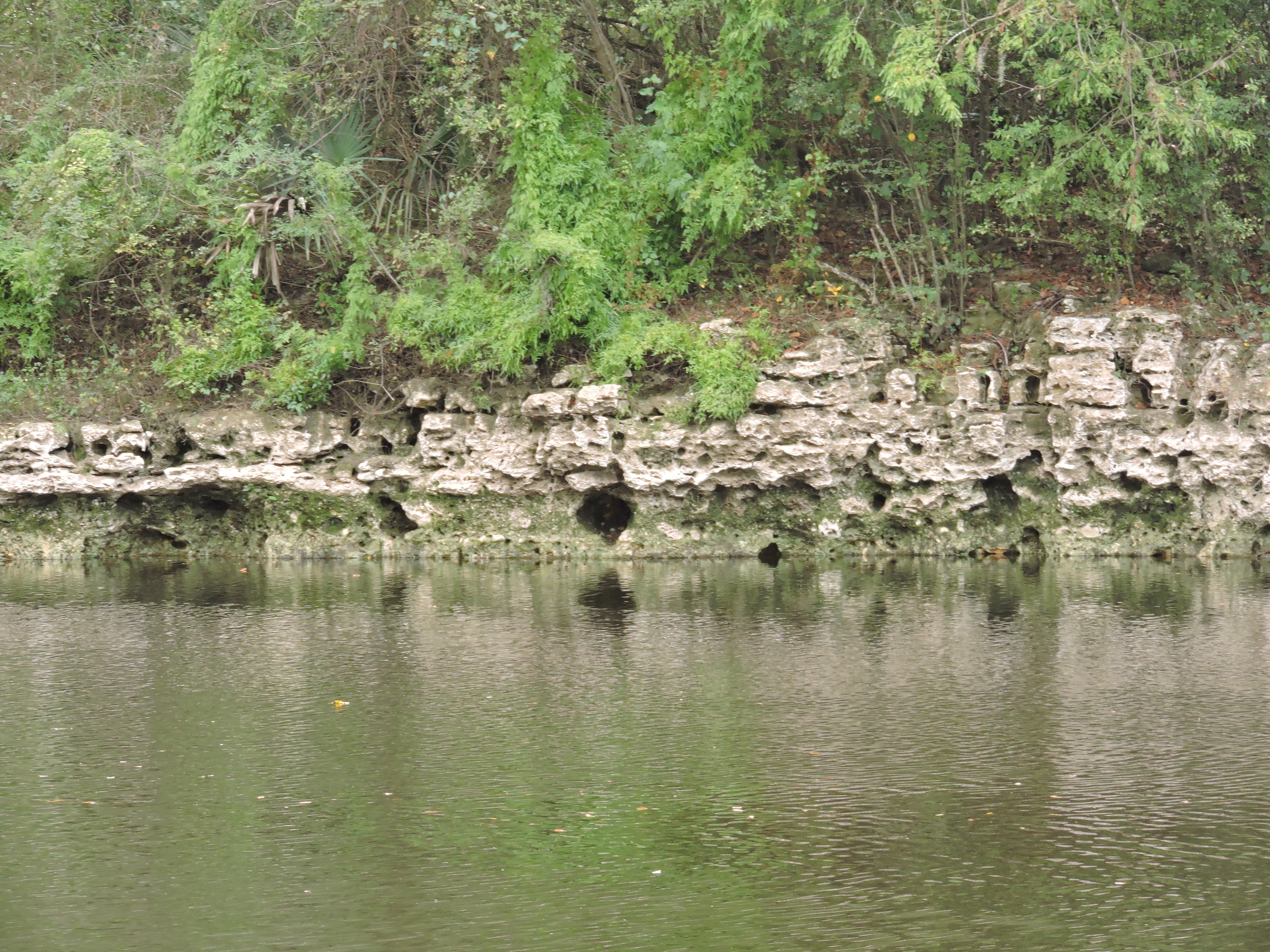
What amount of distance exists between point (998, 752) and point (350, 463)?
13.8 m

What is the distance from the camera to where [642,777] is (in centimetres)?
860

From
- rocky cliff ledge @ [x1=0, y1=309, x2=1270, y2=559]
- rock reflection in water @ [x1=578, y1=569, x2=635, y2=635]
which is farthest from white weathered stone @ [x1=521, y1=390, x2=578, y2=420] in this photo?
rock reflection in water @ [x1=578, y1=569, x2=635, y2=635]

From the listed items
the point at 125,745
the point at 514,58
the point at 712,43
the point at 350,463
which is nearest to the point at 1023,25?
the point at 712,43

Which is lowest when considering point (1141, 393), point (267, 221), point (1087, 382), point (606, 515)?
point (606, 515)

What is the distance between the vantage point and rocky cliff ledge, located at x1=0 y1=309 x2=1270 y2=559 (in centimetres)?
1969

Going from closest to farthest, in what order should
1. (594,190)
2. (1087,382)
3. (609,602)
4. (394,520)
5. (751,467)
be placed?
(609,602), (1087,382), (751,467), (394,520), (594,190)

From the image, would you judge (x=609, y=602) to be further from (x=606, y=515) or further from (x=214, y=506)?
(x=214, y=506)

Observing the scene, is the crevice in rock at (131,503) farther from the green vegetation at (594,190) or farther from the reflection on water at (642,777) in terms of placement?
the reflection on water at (642,777)

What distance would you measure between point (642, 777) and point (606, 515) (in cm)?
1300

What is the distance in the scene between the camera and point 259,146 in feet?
72.0

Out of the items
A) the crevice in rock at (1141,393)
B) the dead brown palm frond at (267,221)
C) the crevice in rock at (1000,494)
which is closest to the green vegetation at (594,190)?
the dead brown palm frond at (267,221)

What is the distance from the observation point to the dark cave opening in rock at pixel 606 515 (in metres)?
21.2

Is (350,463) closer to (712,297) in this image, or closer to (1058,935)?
(712,297)

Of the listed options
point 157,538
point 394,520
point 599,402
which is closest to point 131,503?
point 157,538
